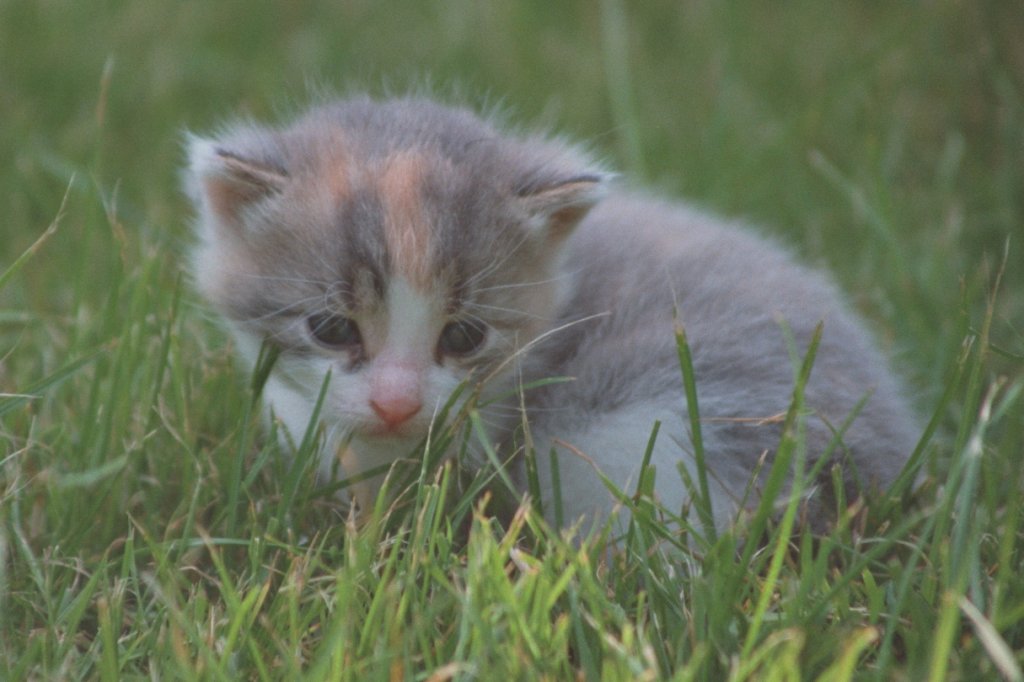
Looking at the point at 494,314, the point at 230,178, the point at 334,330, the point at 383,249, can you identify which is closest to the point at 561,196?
the point at 494,314

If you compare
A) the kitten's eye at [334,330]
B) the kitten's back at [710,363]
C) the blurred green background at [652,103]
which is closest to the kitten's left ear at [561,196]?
the kitten's back at [710,363]

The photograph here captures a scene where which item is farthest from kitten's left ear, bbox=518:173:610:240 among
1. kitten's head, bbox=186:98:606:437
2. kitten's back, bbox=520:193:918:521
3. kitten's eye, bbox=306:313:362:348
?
kitten's eye, bbox=306:313:362:348

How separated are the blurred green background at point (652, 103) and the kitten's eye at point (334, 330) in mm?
930

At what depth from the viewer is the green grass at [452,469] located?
207 centimetres

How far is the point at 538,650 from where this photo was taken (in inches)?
77.9

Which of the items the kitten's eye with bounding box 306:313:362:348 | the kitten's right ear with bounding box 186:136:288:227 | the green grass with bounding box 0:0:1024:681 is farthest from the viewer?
the kitten's right ear with bounding box 186:136:288:227

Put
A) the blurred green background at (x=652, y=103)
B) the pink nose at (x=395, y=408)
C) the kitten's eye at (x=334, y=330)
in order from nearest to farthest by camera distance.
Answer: the pink nose at (x=395, y=408)
the kitten's eye at (x=334, y=330)
the blurred green background at (x=652, y=103)

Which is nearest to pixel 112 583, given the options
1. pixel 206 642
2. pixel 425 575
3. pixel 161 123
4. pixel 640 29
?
pixel 206 642

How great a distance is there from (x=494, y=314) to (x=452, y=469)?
0.34 metres

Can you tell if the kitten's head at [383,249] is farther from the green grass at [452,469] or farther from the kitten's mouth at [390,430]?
the green grass at [452,469]

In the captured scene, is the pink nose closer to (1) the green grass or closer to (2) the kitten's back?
(1) the green grass

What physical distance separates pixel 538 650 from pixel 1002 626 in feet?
2.36

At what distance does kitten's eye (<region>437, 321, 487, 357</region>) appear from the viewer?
269 centimetres

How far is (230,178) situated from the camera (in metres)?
2.80
